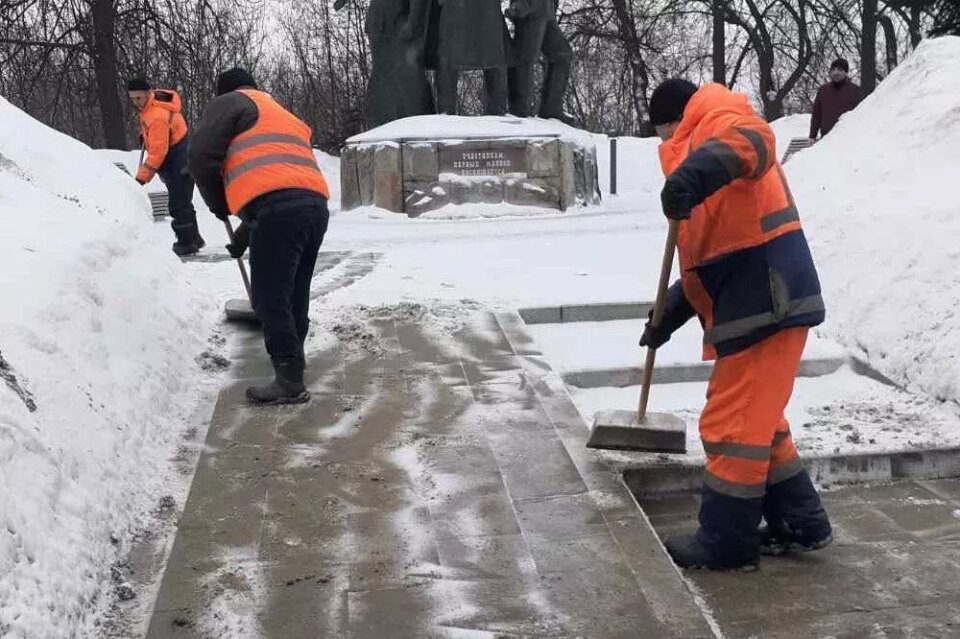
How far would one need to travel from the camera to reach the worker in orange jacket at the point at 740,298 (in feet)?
9.96

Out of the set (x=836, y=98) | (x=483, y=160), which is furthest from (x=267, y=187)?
(x=836, y=98)

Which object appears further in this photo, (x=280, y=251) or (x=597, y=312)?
(x=597, y=312)

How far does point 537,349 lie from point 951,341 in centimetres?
195

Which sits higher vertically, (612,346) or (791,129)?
(791,129)

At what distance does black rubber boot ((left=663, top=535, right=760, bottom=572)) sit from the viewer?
3.20m

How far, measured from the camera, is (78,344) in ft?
12.5

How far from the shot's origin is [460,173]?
1316cm

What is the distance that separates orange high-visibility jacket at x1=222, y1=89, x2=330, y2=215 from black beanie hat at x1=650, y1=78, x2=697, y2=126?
1.80 meters

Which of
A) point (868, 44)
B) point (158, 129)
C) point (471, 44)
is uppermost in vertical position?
point (868, 44)

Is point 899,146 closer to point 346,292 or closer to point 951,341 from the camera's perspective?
point 951,341

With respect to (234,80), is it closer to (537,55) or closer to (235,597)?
(235,597)

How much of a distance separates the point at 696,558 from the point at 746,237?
983mm

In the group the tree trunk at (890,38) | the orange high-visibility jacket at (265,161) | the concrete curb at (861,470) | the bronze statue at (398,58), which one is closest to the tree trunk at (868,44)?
the tree trunk at (890,38)

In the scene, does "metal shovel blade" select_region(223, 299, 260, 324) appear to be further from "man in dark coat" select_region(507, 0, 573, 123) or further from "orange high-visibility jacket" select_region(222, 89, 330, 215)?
"man in dark coat" select_region(507, 0, 573, 123)
